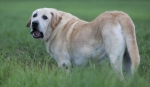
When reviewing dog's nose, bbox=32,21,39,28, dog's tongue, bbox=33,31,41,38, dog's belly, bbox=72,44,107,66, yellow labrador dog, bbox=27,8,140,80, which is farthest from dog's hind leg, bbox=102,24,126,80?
dog's tongue, bbox=33,31,41,38

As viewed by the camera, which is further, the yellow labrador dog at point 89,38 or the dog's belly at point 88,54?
the dog's belly at point 88,54

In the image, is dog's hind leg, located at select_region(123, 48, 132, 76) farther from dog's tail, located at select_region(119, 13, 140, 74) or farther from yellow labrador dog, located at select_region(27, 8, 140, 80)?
dog's tail, located at select_region(119, 13, 140, 74)

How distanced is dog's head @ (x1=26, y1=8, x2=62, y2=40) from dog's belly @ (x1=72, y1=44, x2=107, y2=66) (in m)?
0.81

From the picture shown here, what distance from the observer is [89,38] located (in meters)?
6.62

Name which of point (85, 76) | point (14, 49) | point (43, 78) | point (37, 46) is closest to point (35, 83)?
point (43, 78)

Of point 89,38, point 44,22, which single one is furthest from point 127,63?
point 44,22

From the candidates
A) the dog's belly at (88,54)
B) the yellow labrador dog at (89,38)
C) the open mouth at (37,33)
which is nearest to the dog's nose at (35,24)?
the yellow labrador dog at (89,38)

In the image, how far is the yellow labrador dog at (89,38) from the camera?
19.7 ft

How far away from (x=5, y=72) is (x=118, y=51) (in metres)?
1.81

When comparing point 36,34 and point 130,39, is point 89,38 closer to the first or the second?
point 130,39

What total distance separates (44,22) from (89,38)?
3.79 feet

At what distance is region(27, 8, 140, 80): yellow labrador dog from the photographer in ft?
19.7

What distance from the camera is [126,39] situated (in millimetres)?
5973

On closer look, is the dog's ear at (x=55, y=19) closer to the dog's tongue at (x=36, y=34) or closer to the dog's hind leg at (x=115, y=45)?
the dog's tongue at (x=36, y=34)
